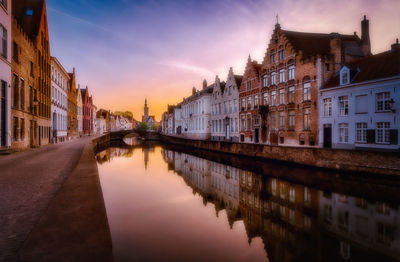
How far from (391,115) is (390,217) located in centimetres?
1063

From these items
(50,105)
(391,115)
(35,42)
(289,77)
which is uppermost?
(35,42)

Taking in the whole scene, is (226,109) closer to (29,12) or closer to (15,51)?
(29,12)

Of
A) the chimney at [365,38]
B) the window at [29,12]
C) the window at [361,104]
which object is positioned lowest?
the window at [361,104]

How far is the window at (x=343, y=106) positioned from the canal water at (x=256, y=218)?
6.78 m

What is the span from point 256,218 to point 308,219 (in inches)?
70.6

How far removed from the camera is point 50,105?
29.7 metres

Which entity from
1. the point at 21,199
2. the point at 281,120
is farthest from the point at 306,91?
the point at 21,199

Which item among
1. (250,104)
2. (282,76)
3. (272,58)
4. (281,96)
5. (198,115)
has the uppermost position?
(272,58)

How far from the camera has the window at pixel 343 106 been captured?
20.1 m

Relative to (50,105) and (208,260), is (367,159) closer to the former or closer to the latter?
(208,260)

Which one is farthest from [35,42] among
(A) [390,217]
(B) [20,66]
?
(A) [390,217]

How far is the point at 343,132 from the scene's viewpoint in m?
20.5

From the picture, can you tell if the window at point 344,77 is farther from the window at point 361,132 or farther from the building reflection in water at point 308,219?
the building reflection in water at point 308,219

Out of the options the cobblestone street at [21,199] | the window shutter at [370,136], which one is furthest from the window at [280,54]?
the cobblestone street at [21,199]
